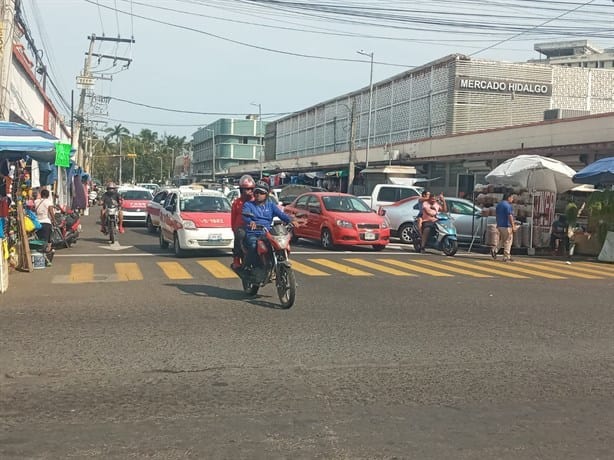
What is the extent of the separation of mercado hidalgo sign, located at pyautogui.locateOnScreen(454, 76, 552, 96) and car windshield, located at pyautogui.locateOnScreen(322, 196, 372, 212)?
27.5 m

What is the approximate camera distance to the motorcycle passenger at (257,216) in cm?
992

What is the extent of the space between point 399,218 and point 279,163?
1909 inches

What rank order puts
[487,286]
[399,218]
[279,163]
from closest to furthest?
[487,286] < [399,218] < [279,163]

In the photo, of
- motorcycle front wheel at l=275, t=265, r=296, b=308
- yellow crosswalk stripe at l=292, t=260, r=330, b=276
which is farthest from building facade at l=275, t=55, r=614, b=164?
motorcycle front wheel at l=275, t=265, r=296, b=308

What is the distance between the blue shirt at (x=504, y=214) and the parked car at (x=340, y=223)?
300 centimetres

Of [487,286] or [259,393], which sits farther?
[487,286]

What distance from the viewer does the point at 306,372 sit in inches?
250

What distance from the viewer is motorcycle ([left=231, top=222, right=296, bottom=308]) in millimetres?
9344

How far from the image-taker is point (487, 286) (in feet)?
39.4

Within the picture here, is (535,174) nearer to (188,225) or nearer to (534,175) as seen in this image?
(534,175)

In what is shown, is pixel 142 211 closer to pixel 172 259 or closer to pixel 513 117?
pixel 172 259

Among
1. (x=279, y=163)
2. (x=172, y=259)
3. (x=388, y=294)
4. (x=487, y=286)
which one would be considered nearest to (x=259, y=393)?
(x=388, y=294)

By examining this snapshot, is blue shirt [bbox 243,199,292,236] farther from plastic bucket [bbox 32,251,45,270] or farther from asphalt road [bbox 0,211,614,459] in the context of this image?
plastic bucket [bbox 32,251,45,270]

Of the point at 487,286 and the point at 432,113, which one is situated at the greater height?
the point at 432,113
